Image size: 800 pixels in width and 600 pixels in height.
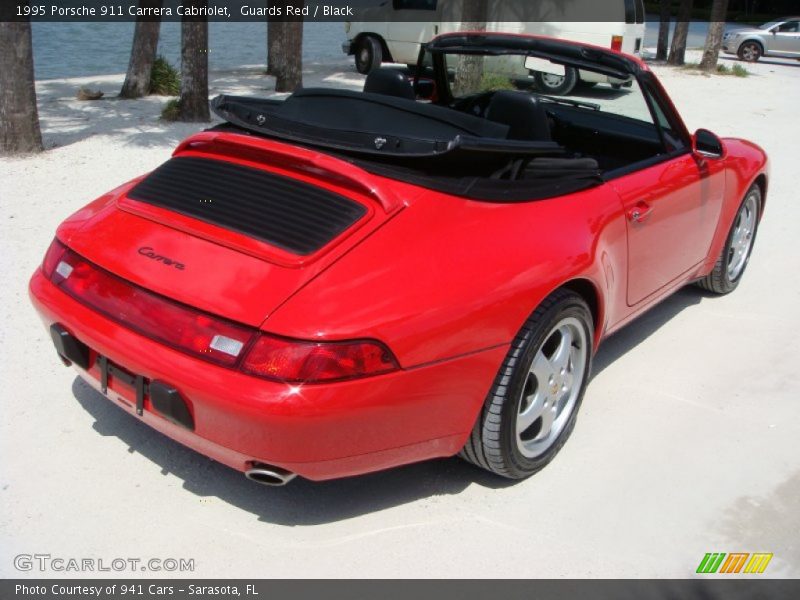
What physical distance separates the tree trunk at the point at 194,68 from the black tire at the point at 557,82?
5362 millimetres

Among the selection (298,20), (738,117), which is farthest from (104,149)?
(738,117)

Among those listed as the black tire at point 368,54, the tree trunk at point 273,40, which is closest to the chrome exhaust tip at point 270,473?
the tree trunk at point 273,40

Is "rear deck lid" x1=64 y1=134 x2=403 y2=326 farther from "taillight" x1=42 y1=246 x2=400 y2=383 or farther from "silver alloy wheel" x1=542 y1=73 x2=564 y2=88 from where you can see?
"silver alloy wheel" x1=542 y1=73 x2=564 y2=88

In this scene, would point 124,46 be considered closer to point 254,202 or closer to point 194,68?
point 194,68

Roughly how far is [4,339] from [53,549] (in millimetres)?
1753

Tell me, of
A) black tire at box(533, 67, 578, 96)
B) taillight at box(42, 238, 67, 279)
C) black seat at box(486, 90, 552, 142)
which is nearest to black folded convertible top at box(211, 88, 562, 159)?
black seat at box(486, 90, 552, 142)

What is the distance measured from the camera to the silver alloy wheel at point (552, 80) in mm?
4531

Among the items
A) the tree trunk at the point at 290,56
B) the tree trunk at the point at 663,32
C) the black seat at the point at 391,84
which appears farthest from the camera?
the tree trunk at the point at 663,32

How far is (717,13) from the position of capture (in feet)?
62.2

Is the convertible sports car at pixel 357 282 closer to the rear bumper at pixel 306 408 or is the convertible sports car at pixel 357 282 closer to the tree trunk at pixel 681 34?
the rear bumper at pixel 306 408

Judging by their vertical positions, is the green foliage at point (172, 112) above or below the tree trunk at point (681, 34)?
below

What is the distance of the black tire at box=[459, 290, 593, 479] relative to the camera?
304 cm

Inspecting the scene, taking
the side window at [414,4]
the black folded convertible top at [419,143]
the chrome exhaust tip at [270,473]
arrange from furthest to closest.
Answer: the side window at [414,4] → the black folded convertible top at [419,143] → the chrome exhaust tip at [270,473]

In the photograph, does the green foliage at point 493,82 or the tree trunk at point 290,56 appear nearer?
the green foliage at point 493,82
